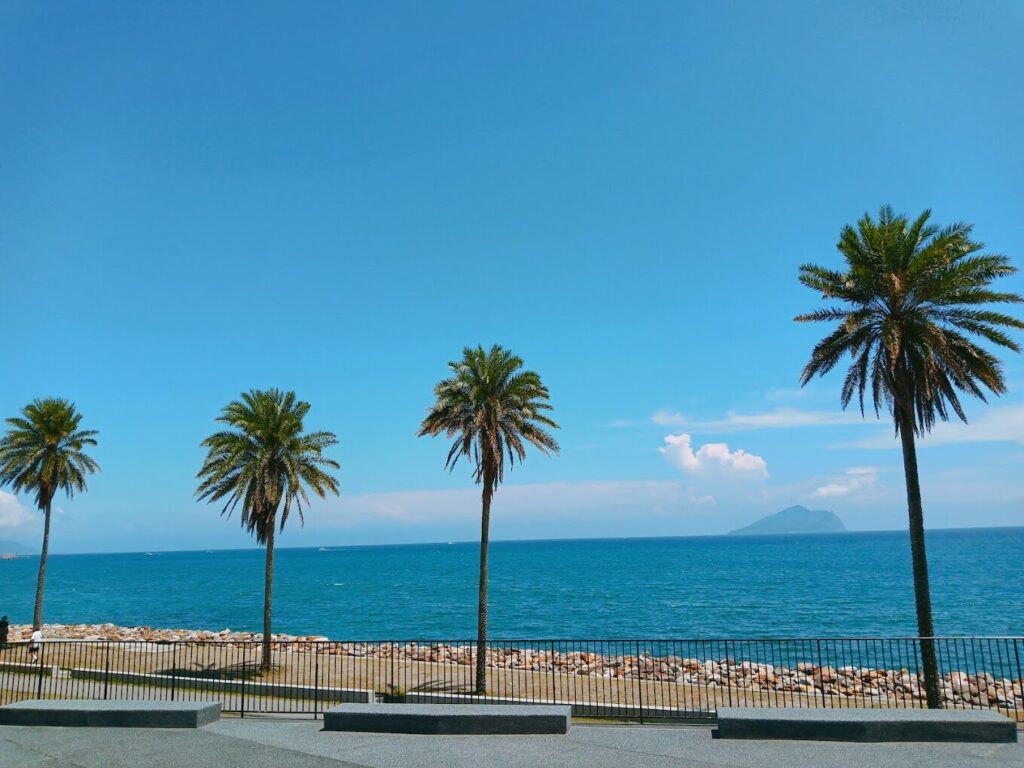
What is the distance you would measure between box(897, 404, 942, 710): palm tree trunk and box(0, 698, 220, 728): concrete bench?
1681 cm

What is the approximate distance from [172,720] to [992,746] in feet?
49.0

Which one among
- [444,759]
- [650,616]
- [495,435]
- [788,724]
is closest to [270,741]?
[444,759]

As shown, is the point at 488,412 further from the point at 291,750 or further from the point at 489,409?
the point at 291,750

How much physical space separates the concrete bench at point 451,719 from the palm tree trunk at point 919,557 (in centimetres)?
1038

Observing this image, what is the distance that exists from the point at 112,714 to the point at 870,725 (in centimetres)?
1449

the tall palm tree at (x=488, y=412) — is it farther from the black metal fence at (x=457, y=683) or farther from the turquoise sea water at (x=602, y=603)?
the turquoise sea water at (x=602, y=603)

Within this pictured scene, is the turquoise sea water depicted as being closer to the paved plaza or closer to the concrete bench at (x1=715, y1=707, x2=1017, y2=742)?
the concrete bench at (x1=715, y1=707, x2=1017, y2=742)

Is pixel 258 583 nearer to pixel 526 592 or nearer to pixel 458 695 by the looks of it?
pixel 526 592

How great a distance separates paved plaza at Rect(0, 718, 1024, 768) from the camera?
1173 cm

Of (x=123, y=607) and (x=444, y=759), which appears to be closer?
(x=444, y=759)

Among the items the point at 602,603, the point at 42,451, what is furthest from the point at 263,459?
the point at 602,603

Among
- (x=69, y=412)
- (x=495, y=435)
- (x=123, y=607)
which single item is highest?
(x=69, y=412)

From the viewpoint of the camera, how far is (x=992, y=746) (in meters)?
12.1

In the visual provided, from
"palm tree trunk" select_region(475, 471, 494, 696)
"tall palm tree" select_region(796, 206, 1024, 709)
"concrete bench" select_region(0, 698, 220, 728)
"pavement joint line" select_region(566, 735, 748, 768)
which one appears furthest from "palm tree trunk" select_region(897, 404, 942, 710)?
"concrete bench" select_region(0, 698, 220, 728)
